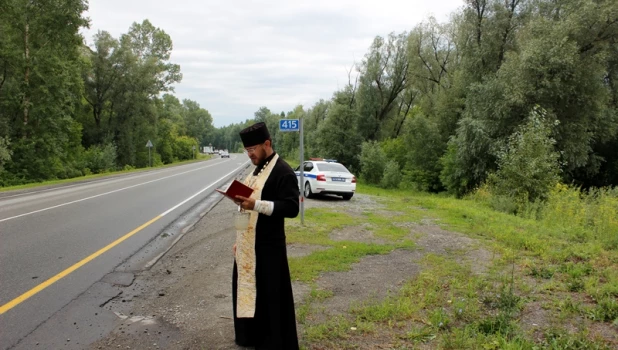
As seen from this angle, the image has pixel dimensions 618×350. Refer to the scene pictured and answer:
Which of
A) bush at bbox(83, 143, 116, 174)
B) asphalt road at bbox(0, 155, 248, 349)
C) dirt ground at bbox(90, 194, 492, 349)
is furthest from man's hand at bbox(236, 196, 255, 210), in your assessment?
bush at bbox(83, 143, 116, 174)

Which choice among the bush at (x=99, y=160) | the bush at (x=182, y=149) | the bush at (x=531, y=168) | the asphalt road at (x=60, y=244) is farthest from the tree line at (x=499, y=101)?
the bush at (x=182, y=149)

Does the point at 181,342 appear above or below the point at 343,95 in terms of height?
below

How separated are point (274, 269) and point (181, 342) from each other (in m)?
1.28

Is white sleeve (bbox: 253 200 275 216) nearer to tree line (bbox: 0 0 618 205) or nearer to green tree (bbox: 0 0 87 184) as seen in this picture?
tree line (bbox: 0 0 618 205)

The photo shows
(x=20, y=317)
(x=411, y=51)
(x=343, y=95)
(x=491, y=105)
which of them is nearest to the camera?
(x=20, y=317)

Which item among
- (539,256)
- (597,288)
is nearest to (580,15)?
(539,256)

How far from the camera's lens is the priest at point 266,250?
3219mm

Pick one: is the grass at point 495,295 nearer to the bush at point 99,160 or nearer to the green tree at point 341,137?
the green tree at point 341,137

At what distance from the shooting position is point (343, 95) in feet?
125

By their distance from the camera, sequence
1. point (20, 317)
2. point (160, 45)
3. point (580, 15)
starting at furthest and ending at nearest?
1. point (160, 45)
2. point (580, 15)
3. point (20, 317)

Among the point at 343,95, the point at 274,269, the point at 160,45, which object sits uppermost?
the point at 160,45

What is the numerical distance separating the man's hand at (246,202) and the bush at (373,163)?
26.6 metres

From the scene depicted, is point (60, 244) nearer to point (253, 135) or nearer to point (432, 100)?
point (253, 135)

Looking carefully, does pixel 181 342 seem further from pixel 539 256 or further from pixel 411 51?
pixel 411 51
